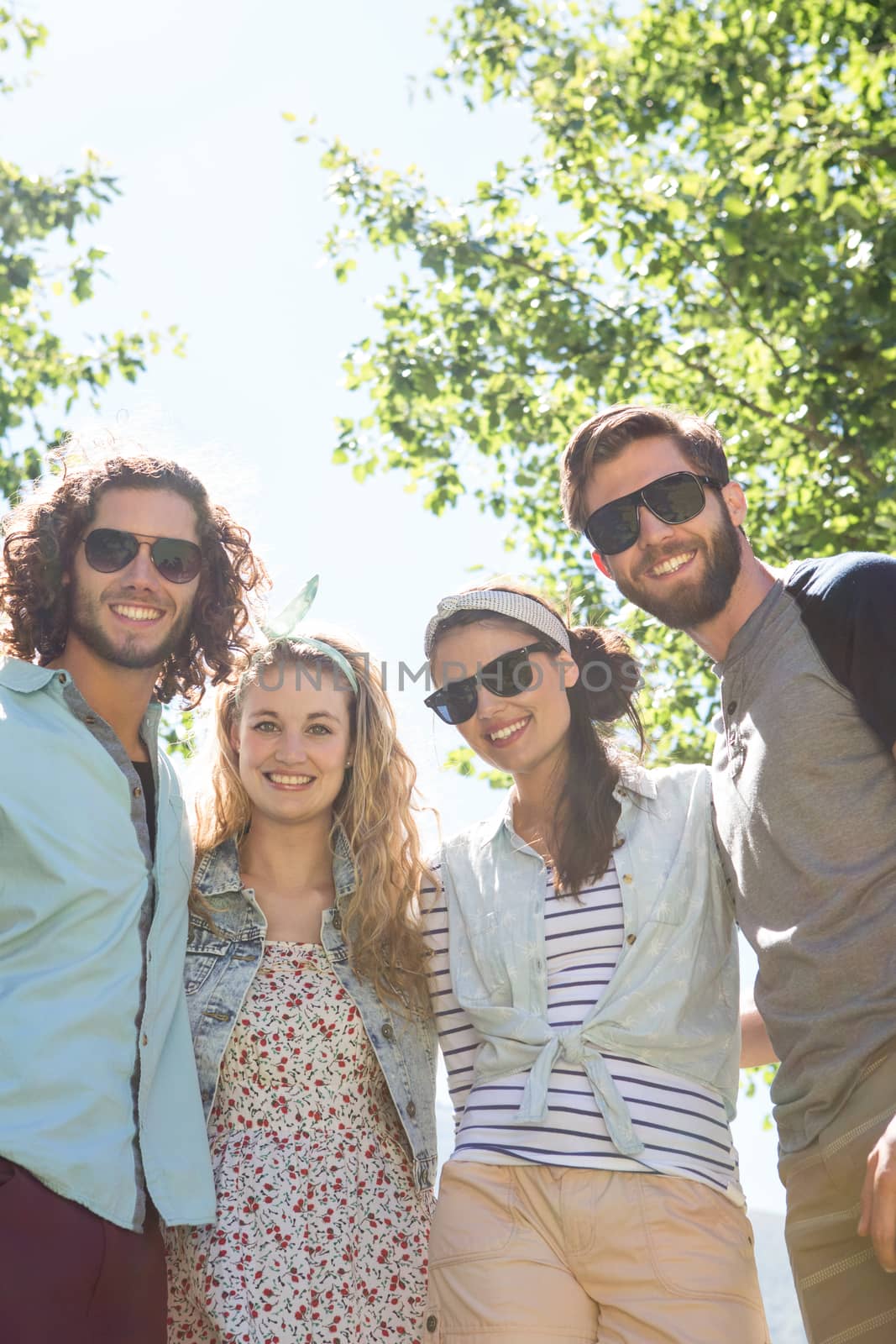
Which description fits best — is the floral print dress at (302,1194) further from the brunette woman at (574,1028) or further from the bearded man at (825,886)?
the bearded man at (825,886)

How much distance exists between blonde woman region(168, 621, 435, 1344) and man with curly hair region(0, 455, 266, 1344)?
184 millimetres

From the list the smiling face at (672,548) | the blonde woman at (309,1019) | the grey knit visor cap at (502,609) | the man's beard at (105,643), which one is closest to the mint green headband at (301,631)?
the blonde woman at (309,1019)

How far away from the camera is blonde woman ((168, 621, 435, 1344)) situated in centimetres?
Result: 308

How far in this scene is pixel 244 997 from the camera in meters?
3.34

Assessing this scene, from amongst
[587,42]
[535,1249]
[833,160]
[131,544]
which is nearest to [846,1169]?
[535,1249]

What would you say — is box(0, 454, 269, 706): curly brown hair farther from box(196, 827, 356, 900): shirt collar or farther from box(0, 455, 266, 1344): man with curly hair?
box(196, 827, 356, 900): shirt collar

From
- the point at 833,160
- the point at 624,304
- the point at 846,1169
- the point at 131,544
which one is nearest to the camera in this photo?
the point at 846,1169

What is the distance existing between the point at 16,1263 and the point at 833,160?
6.93 metres

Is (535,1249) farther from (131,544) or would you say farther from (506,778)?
(506,778)

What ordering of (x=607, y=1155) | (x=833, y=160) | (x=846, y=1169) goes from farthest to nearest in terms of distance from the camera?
(x=833, y=160), (x=607, y=1155), (x=846, y=1169)

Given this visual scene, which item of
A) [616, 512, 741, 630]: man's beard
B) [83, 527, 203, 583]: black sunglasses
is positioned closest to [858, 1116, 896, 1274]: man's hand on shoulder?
[616, 512, 741, 630]: man's beard

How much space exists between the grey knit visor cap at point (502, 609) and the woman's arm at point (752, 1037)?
3.66 feet

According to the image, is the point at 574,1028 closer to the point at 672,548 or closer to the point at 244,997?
the point at 244,997

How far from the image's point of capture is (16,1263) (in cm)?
249
